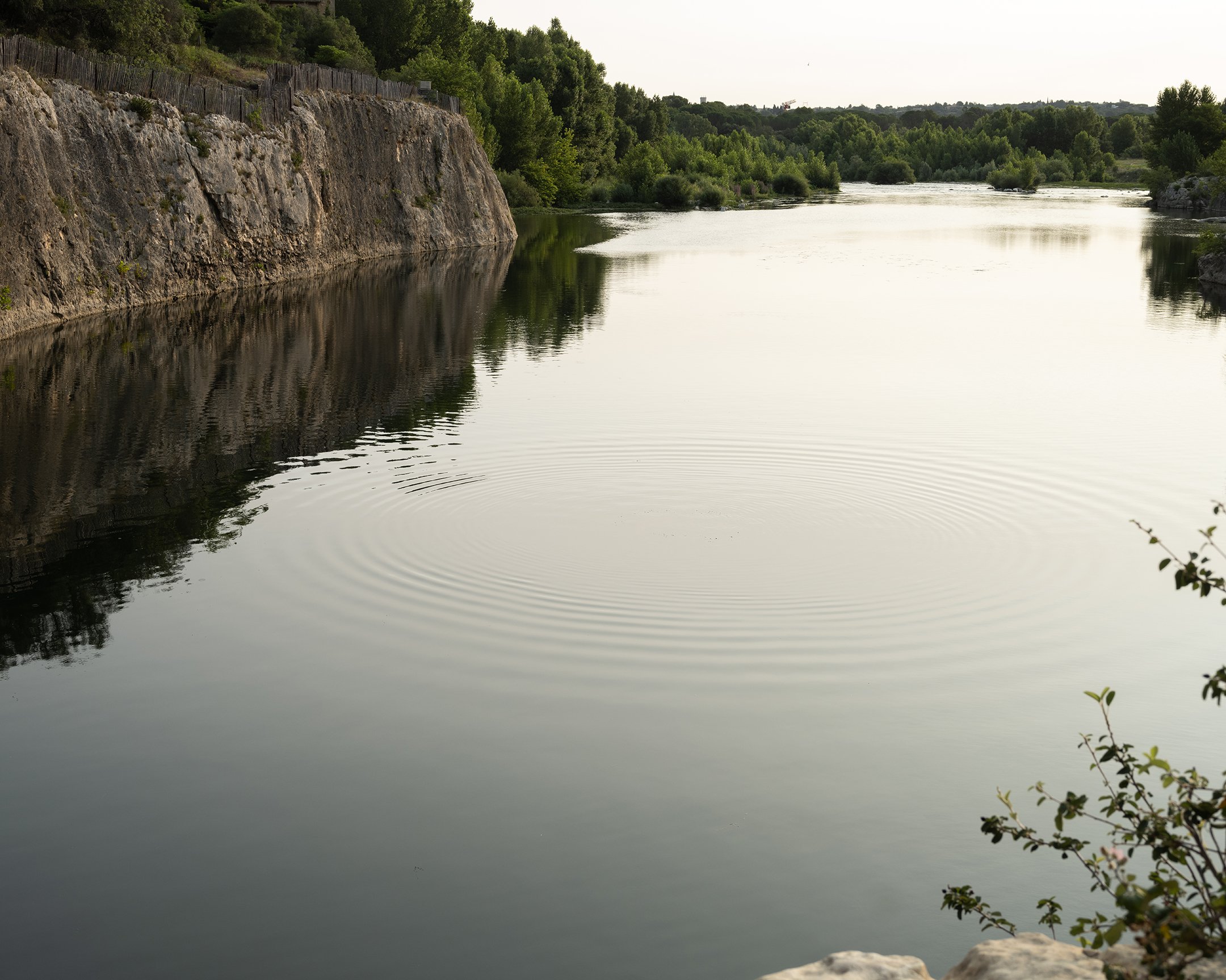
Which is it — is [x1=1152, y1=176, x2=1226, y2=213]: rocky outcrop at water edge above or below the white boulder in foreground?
above

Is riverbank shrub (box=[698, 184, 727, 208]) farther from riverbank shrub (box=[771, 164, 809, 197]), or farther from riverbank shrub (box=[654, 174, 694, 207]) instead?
riverbank shrub (box=[771, 164, 809, 197])

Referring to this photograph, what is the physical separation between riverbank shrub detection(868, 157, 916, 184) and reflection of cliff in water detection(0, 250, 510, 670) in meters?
155

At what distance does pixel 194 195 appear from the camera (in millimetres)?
33969

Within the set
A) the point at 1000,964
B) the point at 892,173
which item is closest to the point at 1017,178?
the point at 892,173

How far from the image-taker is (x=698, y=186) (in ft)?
338

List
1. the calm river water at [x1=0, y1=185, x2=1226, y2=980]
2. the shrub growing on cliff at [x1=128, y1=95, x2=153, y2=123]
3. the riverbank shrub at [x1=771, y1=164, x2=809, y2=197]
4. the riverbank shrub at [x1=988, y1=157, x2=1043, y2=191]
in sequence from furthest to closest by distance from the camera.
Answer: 1. the riverbank shrub at [x1=988, y1=157, x2=1043, y2=191]
2. the riverbank shrub at [x1=771, y1=164, x2=809, y2=197]
3. the shrub growing on cliff at [x1=128, y1=95, x2=153, y2=123]
4. the calm river water at [x1=0, y1=185, x2=1226, y2=980]

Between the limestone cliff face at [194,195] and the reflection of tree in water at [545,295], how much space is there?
5.75 m

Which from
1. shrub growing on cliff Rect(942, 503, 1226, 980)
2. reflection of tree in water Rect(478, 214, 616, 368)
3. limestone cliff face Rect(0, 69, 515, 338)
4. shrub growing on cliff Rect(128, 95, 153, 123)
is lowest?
shrub growing on cliff Rect(942, 503, 1226, 980)

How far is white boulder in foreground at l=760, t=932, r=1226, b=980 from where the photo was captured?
4840mm

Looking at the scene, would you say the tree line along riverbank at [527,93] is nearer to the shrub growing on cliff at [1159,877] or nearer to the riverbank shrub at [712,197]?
the riverbank shrub at [712,197]

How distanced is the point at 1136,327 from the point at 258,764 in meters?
28.4

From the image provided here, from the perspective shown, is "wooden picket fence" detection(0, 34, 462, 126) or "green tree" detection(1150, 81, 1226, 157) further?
"green tree" detection(1150, 81, 1226, 157)

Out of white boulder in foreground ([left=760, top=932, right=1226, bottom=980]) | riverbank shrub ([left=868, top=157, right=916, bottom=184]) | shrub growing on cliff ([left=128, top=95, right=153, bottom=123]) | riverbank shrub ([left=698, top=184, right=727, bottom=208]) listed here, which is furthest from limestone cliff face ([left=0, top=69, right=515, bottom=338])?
riverbank shrub ([left=868, top=157, right=916, bottom=184])

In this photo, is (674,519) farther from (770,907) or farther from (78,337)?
(78,337)
